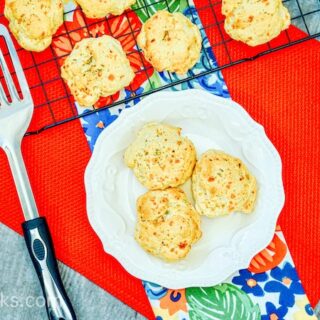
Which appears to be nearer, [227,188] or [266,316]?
[227,188]

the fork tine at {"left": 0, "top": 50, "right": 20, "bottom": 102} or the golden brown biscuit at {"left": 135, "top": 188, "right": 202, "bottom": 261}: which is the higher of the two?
the fork tine at {"left": 0, "top": 50, "right": 20, "bottom": 102}

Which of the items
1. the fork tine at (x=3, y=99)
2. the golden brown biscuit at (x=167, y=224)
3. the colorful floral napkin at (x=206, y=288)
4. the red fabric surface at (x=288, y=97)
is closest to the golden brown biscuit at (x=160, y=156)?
the golden brown biscuit at (x=167, y=224)

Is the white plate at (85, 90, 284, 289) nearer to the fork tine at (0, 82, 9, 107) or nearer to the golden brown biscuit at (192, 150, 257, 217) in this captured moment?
the golden brown biscuit at (192, 150, 257, 217)

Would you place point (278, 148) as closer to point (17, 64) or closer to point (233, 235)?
point (233, 235)

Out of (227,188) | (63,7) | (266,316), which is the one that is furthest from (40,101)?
(266,316)

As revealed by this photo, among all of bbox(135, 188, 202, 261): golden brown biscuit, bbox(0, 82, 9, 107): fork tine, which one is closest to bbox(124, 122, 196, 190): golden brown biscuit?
bbox(135, 188, 202, 261): golden brown biscuit

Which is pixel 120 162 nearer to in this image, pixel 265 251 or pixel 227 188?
pixel 227 188

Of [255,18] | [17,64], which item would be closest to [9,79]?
[17,64]
